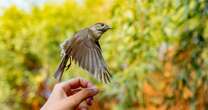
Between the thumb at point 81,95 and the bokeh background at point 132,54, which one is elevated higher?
the bokeh background at point 132,54

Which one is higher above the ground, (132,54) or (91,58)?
(132,54)

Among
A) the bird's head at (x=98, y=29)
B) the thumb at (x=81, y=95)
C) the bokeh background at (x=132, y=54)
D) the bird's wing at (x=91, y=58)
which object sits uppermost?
the bokeh background at (x=132, y=54)

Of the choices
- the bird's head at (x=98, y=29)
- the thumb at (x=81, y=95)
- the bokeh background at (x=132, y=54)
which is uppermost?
the bokeh background at (x=132, y=54)

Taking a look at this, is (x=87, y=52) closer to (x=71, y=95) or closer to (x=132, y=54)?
(x=71, y=95)

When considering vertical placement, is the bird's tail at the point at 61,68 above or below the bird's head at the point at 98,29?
below

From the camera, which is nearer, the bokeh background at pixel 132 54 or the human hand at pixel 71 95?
the human hand at pixel 71 95

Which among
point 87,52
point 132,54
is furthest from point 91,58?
point 132,54

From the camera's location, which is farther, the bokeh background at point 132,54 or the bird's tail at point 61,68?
the bokeh background at point 132,54
